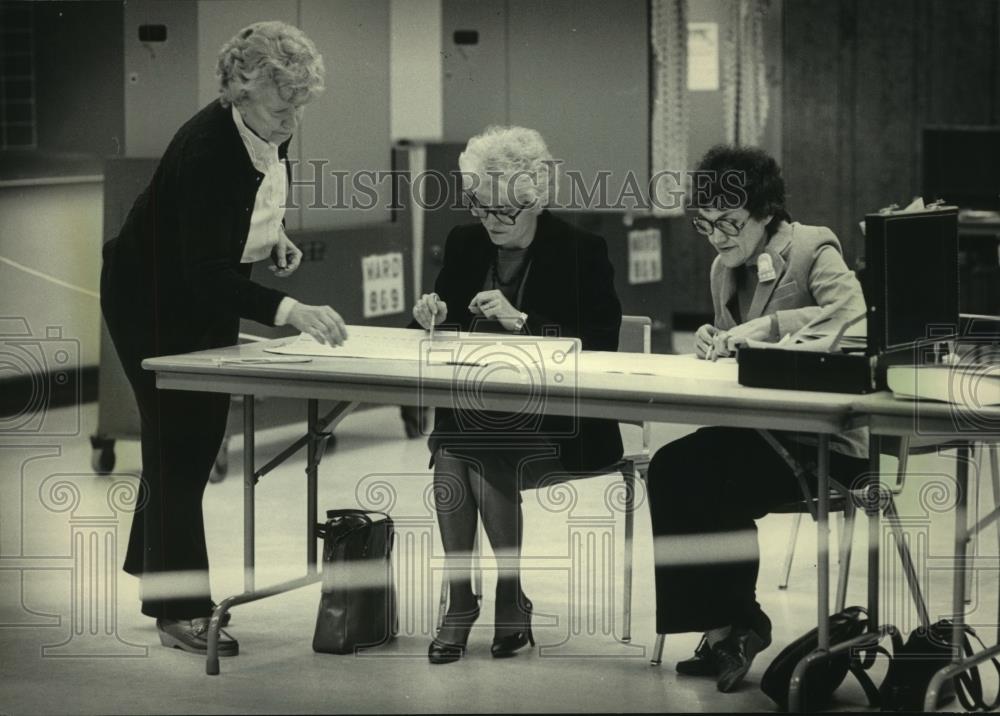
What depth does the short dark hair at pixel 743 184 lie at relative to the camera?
391cm

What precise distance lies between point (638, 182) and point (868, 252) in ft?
6.05

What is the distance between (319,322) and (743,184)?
108cm

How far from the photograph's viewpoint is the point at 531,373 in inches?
148

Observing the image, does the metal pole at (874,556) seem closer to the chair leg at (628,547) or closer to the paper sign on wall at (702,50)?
the chair leg at (628,547)

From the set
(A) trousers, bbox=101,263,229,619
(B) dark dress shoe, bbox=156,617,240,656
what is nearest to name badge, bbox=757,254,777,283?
(A) trousers, bbox=101,263,229,619

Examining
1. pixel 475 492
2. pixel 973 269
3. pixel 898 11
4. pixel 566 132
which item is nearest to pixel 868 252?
pixel 475 492

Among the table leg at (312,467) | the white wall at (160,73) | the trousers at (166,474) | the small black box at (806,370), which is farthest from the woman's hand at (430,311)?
the white wall at (160,73)

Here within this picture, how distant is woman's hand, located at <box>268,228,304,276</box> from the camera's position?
4.37m

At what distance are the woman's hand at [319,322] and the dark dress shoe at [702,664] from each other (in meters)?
1.14

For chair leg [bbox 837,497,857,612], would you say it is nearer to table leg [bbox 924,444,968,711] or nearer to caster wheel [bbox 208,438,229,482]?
table leg [bbox 924,444,968,711]

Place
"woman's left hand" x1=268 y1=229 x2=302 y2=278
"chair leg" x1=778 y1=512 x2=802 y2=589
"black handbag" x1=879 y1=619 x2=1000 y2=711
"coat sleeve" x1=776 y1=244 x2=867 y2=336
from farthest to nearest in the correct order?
"chair leg" x1=778 y1=512 x2=802 y2=589 < "woman's left hand" x1=268 y1=229 x2=302 y2=278 < "coat sleeve" x1=776 y1=244 x2=867 y2=336 < "black handbag" x1=879 y1=619 x2=1000 y2=711

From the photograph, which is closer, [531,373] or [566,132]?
[531,373]

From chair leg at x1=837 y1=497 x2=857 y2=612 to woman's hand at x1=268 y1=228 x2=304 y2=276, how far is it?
5.29 feet

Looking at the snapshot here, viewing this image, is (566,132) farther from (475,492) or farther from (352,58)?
(475,492)
